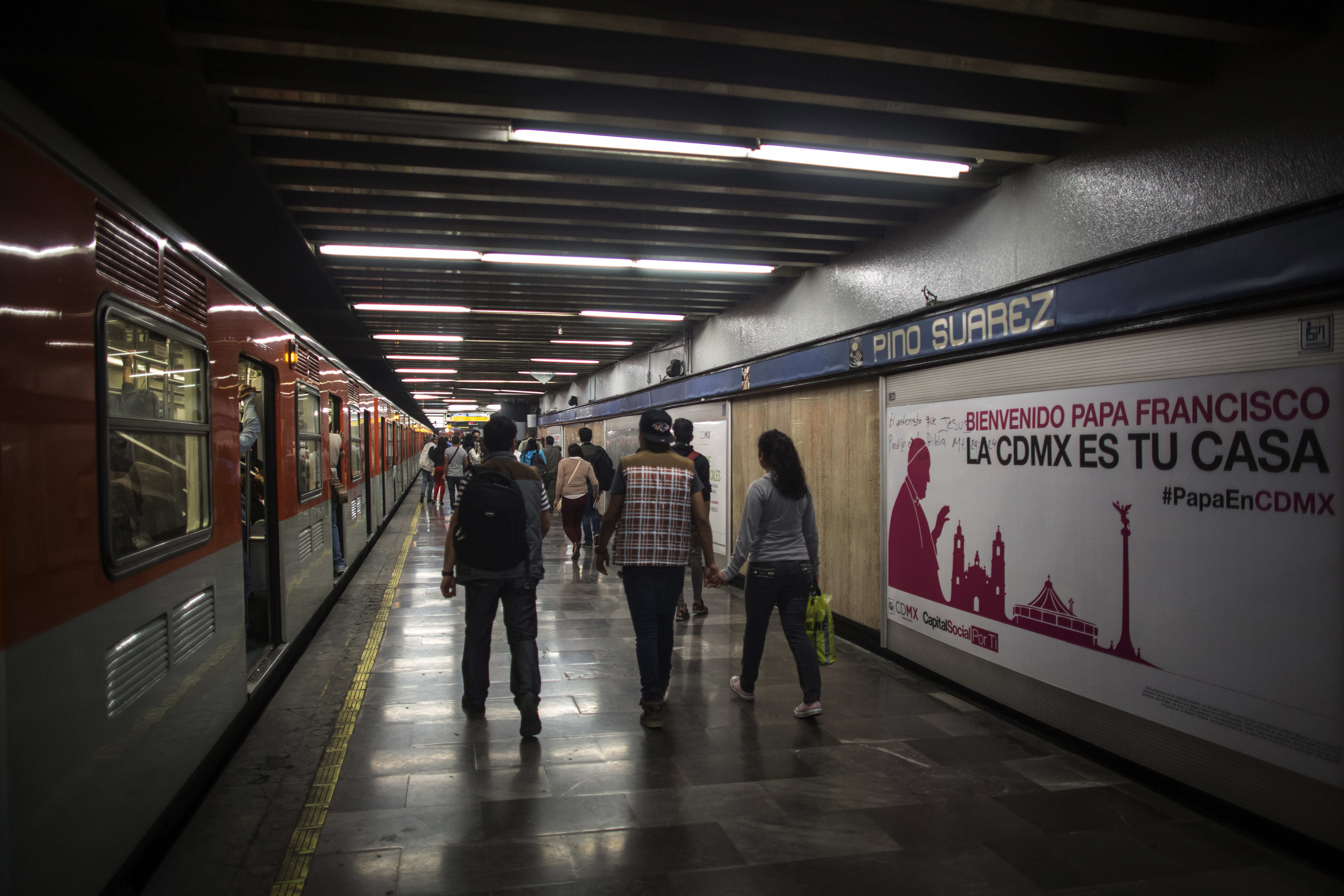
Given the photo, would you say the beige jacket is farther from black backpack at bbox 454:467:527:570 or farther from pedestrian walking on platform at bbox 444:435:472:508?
pedestrian walking on platform at bbox 444:435:472:508

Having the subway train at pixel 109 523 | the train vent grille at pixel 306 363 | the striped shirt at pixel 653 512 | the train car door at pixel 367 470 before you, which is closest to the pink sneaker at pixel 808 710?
the striped shirt at pixel 653 512

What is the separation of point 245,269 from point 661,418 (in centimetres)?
989

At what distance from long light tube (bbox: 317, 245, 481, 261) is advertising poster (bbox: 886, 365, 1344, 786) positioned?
449cm

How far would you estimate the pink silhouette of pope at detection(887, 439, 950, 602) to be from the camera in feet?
18.8

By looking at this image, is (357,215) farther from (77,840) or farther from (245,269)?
(245,269)

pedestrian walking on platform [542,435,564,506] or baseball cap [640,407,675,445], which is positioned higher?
baseball cap [640,407,675,445]

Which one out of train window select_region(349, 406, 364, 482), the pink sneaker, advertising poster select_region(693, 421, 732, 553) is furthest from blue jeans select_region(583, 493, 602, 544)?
the pink sneaker

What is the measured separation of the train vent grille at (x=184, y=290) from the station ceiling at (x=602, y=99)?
55 centimetres

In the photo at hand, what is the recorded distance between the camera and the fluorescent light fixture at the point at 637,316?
1085 centimetres

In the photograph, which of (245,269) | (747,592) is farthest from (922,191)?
(245,269)

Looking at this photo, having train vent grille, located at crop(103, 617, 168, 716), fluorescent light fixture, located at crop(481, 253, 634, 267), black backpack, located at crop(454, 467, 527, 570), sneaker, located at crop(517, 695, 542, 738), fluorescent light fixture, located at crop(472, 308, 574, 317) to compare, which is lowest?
sneaker, located at crop(517, 695, 542, 738)

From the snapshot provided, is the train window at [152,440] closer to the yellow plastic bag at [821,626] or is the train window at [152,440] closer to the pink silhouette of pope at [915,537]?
the yellow plastic bag at [821,626]

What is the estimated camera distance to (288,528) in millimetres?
5676

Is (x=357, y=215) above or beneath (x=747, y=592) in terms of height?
above
